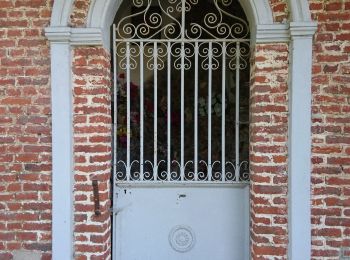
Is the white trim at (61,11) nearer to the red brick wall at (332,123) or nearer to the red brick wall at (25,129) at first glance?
the red brick wall at (25,129)

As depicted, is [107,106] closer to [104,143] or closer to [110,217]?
[104,143]

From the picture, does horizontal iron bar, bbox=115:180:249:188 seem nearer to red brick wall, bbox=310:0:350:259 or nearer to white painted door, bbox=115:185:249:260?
white painted door, bbox=115:185:249:260

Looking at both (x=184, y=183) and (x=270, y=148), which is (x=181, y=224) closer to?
(x=184, y=183)

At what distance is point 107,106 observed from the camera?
3.58 metres

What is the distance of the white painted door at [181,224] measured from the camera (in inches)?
152

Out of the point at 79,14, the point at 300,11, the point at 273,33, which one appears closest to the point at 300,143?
the point at 273,33

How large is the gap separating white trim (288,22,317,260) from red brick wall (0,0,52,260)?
6.69ft

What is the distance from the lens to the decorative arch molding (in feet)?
10.9

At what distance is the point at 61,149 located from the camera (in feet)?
11.3

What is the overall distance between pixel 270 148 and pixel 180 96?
102 centimetres

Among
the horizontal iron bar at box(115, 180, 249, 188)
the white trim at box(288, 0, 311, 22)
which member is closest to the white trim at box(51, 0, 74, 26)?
the horizontal iron bar at box(115, 180, 249, 188)

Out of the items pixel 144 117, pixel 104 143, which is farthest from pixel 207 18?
pixel 104 143

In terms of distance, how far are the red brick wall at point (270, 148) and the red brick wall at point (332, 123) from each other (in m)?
0.25

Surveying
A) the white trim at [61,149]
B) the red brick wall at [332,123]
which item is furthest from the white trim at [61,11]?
the red brick wall at [332,123]
